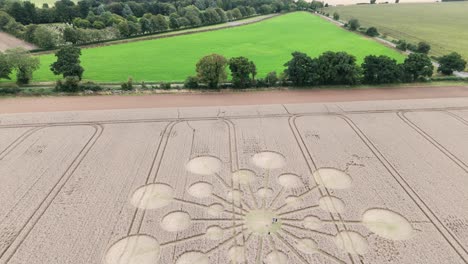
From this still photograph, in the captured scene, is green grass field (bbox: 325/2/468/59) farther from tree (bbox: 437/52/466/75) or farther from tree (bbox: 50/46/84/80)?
tree (bbox: 50/46/84/80)

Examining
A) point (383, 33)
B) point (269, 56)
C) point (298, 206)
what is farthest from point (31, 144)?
point (383, 33)

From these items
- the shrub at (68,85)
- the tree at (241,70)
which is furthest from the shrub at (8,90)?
the tree at (241,70)

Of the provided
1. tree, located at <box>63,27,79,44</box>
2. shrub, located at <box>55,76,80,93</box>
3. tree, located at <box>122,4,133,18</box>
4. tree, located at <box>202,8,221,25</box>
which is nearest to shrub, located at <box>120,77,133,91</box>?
shrub, located at <box>55,76,80,93</box>

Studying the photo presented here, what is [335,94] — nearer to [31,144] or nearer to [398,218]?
[398,218]

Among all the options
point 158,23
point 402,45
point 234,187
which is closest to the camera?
point 234,187

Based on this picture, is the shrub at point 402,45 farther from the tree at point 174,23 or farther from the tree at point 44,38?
the tree at point 44,38

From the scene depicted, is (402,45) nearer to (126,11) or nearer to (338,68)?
(338,68)

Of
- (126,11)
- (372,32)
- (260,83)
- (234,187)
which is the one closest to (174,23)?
(126,11)
